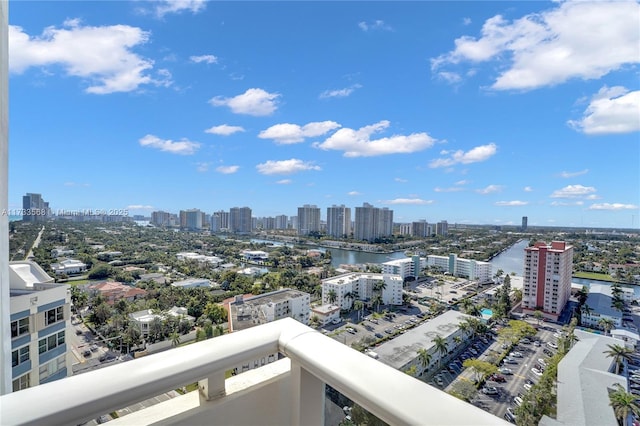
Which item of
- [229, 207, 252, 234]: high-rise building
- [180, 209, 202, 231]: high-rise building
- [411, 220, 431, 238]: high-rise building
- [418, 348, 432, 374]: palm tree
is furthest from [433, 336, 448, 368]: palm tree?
[411, 220, 431, 238]: high-rise building

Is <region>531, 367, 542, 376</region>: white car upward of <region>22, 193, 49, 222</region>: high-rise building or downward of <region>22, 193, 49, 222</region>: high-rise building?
downward

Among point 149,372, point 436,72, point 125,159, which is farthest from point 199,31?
point 149,372

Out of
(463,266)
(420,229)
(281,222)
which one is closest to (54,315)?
(463,266)

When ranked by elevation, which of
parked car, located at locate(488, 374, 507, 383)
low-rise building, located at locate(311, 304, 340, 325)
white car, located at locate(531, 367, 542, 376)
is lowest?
low-rise building, located at locate(311, 304, 340, 325)

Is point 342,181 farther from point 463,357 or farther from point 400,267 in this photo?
point 463,357

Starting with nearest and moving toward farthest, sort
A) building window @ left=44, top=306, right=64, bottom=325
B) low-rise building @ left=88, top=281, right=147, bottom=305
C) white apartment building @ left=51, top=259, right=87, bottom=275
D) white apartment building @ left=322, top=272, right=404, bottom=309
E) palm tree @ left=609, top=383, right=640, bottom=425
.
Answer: palm tree @ left=609, top=383, right=640, bottom=425, building window @ left=44, top=306, right=64, bottom=325, white apartment building @ left=51, top=259, right=87, bottom=275, low-rise building @ left=88, top=281, right=147, bottom=305, white apartment building @ left=322, top=272, right=404, bottom=309

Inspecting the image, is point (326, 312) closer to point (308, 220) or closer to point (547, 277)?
point (547, 277)

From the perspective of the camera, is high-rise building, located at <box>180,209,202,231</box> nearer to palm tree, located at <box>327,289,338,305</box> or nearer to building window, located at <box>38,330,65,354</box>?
palm tree, located at <box>327,289,338,305</box>
